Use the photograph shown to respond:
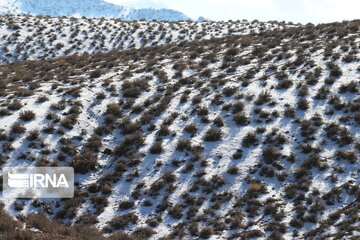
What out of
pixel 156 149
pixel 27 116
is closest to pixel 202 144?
pixel 156 149

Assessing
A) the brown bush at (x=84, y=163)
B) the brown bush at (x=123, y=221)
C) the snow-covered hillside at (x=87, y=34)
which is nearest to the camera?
the brown bush at (x=123, y=221)

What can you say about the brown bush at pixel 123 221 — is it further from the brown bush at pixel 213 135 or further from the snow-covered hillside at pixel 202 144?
the brown bush at pixel 213 135

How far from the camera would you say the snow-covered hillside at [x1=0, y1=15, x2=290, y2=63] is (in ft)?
112

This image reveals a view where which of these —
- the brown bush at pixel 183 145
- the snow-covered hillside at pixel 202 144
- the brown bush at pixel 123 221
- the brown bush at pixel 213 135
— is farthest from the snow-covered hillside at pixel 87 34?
the brown bush at pixel 123 221

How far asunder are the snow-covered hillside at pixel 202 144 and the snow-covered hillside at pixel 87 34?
13514 mm

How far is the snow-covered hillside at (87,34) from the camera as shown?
112ft

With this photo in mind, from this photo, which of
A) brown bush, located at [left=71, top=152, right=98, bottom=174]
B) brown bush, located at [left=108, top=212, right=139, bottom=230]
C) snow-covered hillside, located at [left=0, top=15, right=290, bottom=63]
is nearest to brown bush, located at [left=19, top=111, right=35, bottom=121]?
brown bush, located at [left=71, top=152, right=98, bottom=174]

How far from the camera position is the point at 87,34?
124 ft

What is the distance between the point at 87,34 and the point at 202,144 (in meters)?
28.0

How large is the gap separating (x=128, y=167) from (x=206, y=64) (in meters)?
11.6

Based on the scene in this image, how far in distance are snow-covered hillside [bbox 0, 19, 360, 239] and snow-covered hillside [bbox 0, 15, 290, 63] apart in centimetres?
1351

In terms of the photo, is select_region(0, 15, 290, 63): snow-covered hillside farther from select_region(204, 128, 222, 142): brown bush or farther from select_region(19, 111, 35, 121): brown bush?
select_region(204, 128, 222, 142): brown bush

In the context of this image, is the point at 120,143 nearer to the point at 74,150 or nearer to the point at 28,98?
the point at 74,150

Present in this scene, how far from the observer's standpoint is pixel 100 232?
1084cm
